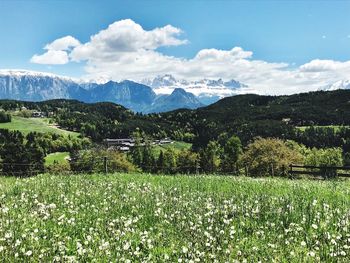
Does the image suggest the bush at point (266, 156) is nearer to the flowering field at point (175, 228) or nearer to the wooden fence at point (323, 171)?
the wooden fence at point (323, 171)

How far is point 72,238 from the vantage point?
962 cm

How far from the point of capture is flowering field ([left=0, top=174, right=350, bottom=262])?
314 inches

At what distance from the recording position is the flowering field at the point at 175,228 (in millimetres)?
7977

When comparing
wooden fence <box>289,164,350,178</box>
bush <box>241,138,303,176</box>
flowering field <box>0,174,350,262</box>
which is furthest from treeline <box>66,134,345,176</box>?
flowering field <box>0,174,350,262</box>

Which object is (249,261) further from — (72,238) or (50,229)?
(50,229)

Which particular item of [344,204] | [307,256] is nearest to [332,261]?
[307,256]

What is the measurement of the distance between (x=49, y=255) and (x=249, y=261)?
158 inches

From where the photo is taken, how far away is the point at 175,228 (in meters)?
10.1

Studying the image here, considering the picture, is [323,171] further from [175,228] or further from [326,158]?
[326,158]

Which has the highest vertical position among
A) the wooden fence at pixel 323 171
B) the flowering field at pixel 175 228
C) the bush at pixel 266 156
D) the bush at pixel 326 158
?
the flowering field at pixel 175 228

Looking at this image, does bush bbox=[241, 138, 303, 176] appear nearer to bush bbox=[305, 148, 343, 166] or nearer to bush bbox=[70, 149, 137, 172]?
bush bbox=[70, 149, 137, 172]

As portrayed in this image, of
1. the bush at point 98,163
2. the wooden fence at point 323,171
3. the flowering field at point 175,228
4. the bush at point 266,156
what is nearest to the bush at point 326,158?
the bush at point 266,156

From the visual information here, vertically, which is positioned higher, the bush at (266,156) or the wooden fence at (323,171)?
the wooden fence at (323,171)

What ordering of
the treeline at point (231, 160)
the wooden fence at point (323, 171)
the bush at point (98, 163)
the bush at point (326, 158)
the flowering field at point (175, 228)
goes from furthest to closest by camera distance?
the bush at point (326, 158), the treeline at point (231, 160), the bush at point (98, 163), the wooden fence at point (323, 171), the flowering field at point (175, 228)
